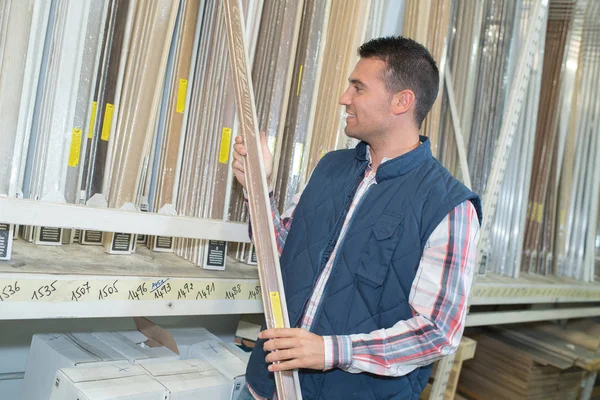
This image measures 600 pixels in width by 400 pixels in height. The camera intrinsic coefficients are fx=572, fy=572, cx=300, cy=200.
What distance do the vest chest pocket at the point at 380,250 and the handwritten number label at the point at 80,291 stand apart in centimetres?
63

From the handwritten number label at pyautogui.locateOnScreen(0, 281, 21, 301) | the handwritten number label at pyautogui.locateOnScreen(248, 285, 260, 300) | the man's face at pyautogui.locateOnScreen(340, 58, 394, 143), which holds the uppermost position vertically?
the man's face at pyautogui.locateOnScreen(340, 58, 394, 143)

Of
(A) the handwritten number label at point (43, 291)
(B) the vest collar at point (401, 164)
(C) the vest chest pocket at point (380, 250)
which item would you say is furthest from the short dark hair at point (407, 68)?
(A) the handwritten number label at point (43, 291)

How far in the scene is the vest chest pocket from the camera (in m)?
1.24

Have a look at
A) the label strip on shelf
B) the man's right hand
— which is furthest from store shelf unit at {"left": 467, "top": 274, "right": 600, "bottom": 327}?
the man's right hand

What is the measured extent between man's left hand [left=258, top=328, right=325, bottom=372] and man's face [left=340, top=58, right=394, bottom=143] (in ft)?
1.69

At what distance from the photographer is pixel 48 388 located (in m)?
1.46

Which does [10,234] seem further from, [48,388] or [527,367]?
[527,367]

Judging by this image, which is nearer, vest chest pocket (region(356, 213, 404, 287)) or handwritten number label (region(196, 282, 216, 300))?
vest chest pocket (region(356, 213, 404, 287))

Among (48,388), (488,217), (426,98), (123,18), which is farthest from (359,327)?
(488,217)

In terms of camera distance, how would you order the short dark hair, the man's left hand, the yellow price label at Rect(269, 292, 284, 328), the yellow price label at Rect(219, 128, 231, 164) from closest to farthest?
the man's left hand < the yellow price label at Rect(269, 292, 284, 328) < the short dark hair < the yellow price label at Rect(219, 128, 231, 164)

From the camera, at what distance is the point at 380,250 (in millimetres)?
1260

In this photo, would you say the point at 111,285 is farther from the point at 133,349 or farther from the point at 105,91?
the point at 105,91

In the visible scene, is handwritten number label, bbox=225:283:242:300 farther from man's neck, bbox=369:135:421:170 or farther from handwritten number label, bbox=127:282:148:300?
man's neck, bbox=369:135:421:170

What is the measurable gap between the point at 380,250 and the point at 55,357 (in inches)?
34.2
